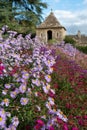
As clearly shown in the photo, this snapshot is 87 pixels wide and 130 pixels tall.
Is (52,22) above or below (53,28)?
above

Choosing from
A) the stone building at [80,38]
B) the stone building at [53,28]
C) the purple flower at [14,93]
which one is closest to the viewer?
the purple flower at [14,93]

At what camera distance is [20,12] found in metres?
28.0

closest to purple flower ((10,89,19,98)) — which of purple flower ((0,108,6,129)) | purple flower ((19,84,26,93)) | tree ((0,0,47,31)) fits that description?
purple flower ((19,84,26,93))

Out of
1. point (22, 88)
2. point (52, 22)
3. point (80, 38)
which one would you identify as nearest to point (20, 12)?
point (22, 88)

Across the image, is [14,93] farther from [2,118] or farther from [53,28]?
[53,28]

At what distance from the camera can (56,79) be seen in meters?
7.64

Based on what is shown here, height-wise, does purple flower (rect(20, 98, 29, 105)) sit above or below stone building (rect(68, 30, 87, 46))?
above

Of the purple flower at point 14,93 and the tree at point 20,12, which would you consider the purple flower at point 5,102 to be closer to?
the purple flower at point 14,93

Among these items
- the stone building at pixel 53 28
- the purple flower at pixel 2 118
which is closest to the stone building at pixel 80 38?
the stone building at pixel 53 28

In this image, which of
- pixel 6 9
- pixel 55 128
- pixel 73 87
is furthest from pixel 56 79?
pixel 6 9

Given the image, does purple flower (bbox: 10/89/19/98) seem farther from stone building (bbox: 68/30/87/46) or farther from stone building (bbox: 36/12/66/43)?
stone building (bbox: 68/30/87/46)

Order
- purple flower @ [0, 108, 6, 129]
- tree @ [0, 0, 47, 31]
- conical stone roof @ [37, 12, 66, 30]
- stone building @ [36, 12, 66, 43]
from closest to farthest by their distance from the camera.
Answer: purple flower @ [0, 108, 6, 129] < tree @ [0, 0, 47, 31] < conical stone roof @ [37, 12, 66, 30] < stone building @ [36, 12, 66, 43]

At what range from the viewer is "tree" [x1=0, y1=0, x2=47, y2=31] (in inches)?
997

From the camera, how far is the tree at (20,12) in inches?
997
